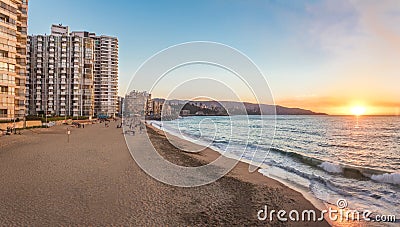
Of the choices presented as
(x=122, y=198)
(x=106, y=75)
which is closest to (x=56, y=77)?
(x=106, y=75)

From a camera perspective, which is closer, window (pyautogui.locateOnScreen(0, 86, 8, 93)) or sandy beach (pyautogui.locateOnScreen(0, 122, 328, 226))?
sandy beach (pyautogui.locateOnScreen(0, 122, 328, 226))

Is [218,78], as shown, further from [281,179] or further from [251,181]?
[281,179]

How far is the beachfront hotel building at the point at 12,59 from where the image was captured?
120 feet

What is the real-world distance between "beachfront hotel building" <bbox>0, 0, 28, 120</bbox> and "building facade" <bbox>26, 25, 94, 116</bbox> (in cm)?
4069

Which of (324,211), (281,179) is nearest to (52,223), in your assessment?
(324,211)

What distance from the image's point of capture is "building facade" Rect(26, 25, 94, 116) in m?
80.5

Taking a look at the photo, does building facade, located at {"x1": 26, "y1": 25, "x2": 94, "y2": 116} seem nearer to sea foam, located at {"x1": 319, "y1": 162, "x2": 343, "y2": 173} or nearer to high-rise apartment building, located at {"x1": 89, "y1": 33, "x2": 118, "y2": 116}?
high-rise apartment building, located at {"x1": 89, "y1": 33, "x2": 118, "y2": 116}

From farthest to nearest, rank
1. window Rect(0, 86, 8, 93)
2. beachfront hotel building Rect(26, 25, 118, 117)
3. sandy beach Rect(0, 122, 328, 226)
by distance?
beachfront hotel building Rect(26, 25, 118, 117)
window Rect(0, 86, 8, 93)
sandy beach Rect(0, 122, 328, 226)

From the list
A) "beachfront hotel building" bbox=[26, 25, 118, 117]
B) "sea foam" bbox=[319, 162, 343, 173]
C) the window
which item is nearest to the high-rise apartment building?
"beachfront hotel building" bbox=[26, 25, 118, 117]

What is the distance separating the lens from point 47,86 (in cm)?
8112

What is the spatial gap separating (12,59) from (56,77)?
1826 inches

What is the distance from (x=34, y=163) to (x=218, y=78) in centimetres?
1062

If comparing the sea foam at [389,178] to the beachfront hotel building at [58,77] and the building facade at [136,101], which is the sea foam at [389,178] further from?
the beachfront hotel building at [58,77]

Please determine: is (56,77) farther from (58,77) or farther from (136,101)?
(136,101)
